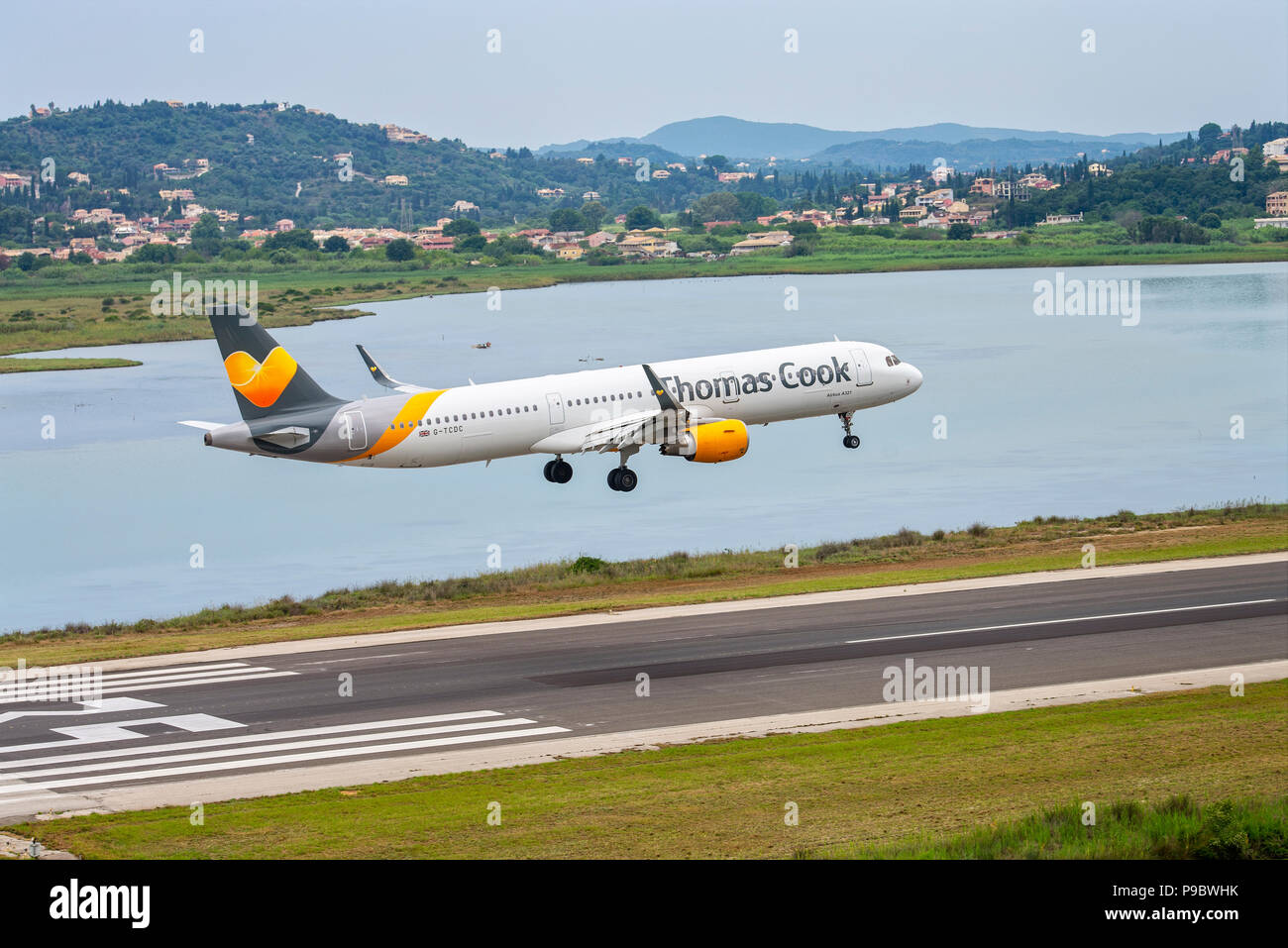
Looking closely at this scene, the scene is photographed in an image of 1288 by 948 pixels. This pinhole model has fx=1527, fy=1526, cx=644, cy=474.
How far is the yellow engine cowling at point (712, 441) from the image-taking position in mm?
58438

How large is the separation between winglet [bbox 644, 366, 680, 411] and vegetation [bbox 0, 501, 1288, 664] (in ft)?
20.8

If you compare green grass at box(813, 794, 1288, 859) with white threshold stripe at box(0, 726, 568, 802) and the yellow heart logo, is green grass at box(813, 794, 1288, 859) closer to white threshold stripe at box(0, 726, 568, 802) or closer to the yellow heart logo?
white threshold stripe at box(0, 726, 568, 802)

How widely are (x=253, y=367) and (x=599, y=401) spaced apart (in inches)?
518

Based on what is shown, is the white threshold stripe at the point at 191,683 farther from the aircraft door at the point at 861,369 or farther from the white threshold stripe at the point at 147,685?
the aircraft door at the point at 861,369

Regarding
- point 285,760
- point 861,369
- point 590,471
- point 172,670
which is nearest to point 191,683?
point 172,670

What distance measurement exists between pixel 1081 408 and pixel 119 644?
90.1 metres

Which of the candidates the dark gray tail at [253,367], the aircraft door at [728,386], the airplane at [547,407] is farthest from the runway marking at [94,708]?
the aircraft door at [728,386]

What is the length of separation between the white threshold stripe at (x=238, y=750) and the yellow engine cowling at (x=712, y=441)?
81.6 ft

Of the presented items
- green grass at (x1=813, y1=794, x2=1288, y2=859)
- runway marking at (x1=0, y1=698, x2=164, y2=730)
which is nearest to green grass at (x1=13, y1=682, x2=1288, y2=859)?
green grass at (x1=813, y1=794, x2=1288, y2=859)

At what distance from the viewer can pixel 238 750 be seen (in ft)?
106

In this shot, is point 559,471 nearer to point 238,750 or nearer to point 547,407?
point 547,407
